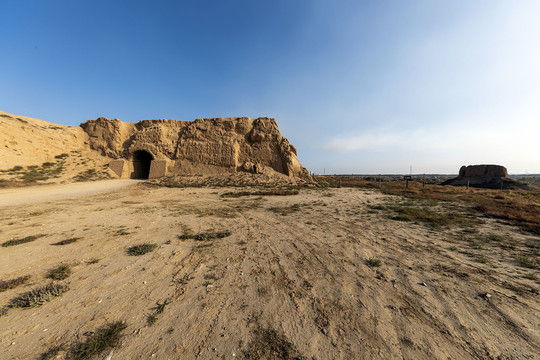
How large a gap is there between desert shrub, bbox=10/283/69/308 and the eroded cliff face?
2274cm

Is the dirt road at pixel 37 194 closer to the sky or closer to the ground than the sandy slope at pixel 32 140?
closer to the ground

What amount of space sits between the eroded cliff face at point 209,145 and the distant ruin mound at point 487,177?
1590 inches

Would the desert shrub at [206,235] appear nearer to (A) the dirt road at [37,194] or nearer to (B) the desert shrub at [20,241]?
(B) the desert shrub at [20,241]

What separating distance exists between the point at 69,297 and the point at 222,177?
21.3 meters

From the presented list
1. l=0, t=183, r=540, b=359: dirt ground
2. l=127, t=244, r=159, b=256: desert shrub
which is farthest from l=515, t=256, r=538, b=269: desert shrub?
l=127, t=244, r=159, b=256: desert shrub

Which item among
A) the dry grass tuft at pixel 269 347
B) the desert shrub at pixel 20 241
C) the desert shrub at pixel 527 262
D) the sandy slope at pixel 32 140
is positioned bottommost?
the dry grass tuft at pixel 269 347

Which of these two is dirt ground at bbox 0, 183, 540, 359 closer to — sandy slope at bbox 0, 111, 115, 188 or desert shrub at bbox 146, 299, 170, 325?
desert shrub at bbox 146, 299, 170, 325

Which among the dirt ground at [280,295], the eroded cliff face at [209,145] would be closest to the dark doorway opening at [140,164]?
the eroded cliff face at [209,145]

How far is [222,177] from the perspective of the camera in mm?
23969

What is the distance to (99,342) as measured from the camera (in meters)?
2.20

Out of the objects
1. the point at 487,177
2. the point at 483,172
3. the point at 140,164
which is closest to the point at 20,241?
the point at 140,164

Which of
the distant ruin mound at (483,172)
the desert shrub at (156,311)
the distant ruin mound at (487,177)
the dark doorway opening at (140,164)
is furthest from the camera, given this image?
the distant ruin mound at (483,172)

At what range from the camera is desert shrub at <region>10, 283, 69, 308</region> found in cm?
280

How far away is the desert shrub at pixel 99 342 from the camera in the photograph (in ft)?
6.75
